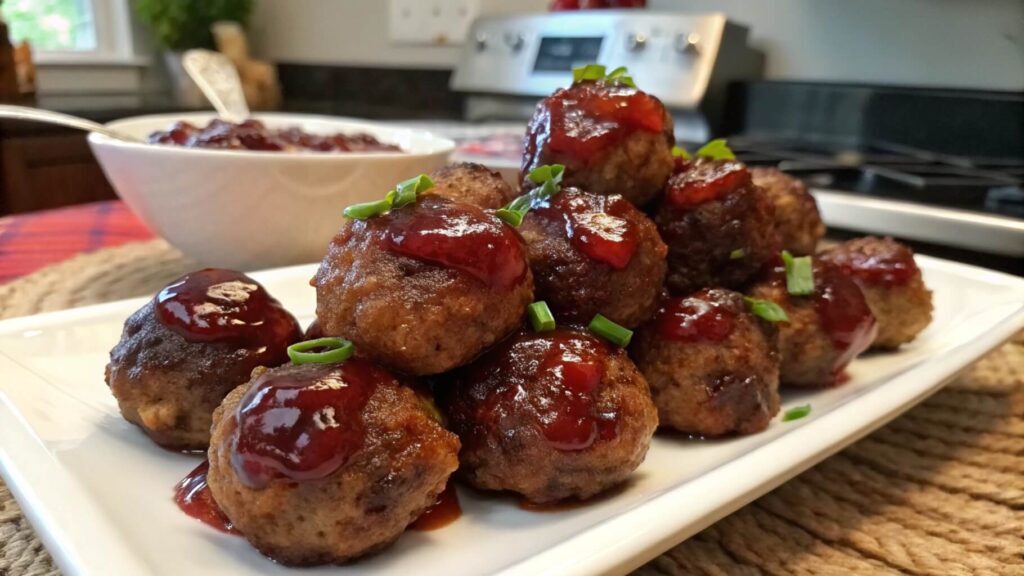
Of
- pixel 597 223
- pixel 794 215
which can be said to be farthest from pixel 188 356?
pixel 794 215

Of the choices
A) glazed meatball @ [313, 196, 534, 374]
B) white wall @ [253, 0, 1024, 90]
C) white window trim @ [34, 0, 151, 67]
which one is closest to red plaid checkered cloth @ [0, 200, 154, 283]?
glazed meatball @ [313, 196, 534, 374]

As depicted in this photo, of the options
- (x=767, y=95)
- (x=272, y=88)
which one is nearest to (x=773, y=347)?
(x=767, y=95)

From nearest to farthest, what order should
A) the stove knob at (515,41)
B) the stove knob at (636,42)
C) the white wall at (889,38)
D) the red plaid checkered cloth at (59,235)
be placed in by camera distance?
the red plaid checkered cloth at (59,235) < the white wall at (889,38) < the stove knob at (636,42) < the stove knob at (515,41)

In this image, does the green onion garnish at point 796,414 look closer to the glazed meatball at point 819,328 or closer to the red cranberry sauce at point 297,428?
the glazed meatball at point 819,328

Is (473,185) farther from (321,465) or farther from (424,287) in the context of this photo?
(321,465)

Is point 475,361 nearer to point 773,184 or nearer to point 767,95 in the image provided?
point 773,184

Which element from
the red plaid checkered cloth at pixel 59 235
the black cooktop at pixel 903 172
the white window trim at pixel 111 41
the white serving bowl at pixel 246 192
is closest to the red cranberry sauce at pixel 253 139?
the white serving bowl at pixel 246 192
